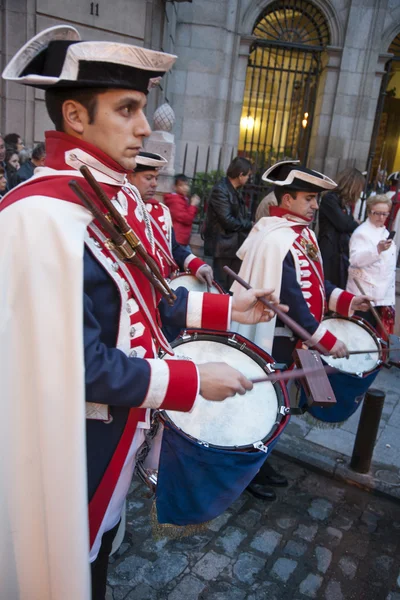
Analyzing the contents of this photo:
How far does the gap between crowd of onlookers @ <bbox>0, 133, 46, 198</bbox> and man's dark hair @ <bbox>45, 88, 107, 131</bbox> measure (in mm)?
3475

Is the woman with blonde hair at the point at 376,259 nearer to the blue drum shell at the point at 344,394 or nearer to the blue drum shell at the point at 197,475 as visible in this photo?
the blue drum shell at the point at 344,394

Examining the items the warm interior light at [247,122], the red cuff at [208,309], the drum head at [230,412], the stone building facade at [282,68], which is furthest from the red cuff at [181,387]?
the warm interior light at [247,122]

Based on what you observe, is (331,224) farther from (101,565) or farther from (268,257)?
Answer: (101,565)

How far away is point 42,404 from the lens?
1.42m

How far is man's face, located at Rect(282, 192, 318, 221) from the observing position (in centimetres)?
342

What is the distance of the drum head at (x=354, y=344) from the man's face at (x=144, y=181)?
1826 millimetres

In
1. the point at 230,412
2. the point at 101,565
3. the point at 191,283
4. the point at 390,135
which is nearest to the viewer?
the point at 101,565

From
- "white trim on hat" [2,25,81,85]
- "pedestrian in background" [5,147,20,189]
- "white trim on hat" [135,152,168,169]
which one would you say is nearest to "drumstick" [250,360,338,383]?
"white trim on hat" [2,25,81,85]

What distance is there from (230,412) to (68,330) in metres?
1.04

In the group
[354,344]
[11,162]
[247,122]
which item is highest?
[247,122]

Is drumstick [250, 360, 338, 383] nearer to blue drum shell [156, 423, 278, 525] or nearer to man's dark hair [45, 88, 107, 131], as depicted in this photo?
blue drum shell [156, 423, 278, 525]

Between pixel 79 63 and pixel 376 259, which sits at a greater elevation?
pixel 79 63

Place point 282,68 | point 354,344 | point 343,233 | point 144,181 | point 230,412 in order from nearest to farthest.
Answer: point 230,412, point 354,344, point 144,181, point 343,233, point 282,68

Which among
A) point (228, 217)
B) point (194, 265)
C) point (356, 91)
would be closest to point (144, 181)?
point (194, 265)
